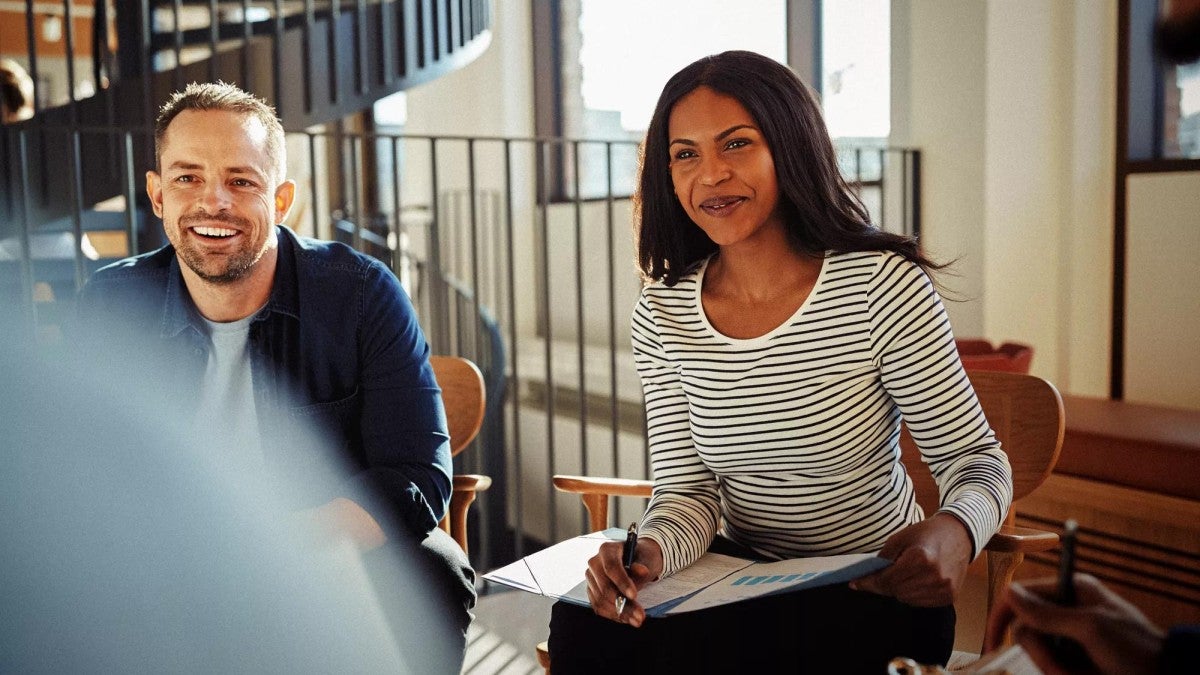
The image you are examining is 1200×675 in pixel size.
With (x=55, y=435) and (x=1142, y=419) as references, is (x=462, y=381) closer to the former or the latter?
(x=55, y=435)

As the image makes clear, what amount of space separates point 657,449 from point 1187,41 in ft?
2.72

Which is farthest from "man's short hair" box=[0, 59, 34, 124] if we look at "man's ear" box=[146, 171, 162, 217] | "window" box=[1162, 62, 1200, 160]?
"window" box=[1162, 62, 1200, 160]

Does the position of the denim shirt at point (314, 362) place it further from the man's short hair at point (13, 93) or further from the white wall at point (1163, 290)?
the man's short hair at point (13, 93)

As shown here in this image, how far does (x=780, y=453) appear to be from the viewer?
4.55ft

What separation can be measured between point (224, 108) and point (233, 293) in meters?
0.28

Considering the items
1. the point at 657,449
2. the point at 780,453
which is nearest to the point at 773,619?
the point at 780,453

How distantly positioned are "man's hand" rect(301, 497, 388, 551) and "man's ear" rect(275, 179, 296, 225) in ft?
1.56

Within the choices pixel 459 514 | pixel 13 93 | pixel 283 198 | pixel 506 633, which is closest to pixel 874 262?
pixel 459 514

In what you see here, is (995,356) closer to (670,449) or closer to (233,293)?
(670,449)

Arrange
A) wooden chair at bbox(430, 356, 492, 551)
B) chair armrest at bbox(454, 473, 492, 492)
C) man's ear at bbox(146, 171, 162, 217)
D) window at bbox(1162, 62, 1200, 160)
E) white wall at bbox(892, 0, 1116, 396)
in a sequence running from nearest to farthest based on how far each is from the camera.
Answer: man's ear at bbox(146, 171, 162, 217) → chair armrest at bbox(454, 473, 492, 492) → wooden chair at bbox(430, 356, 492, 551) → window at bbox(1162, 62, 1200, 160) → white wall at bbox(892, 0, 1116, 396)

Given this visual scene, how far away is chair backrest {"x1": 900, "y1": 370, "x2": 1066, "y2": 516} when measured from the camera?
4.97 ft

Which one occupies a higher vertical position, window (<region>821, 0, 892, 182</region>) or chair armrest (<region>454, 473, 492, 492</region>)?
window (<region>821, 0, 892, 182</region>)

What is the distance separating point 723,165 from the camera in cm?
139

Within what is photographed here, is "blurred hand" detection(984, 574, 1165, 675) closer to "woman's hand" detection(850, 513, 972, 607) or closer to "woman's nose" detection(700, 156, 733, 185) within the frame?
"woman's hand" detection(850, 513, 972, 607)
